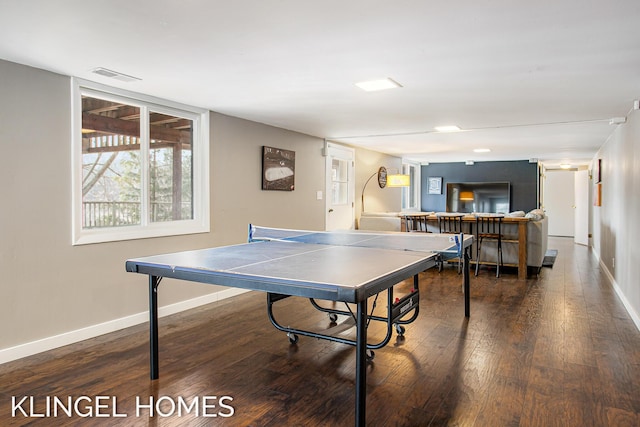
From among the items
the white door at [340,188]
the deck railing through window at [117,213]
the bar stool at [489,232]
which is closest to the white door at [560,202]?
the bar stool at [489,232]

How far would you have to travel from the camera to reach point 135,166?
3834 millimetres

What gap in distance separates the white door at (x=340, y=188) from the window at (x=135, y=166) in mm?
2590

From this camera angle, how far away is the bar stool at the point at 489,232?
594 cm

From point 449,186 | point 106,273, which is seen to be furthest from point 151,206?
point 449,186

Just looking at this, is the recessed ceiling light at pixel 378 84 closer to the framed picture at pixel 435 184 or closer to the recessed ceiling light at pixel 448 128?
the recessed ceiling light at pixel 448 128

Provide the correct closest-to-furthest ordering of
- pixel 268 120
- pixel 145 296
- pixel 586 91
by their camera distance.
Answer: pixel 586 91
pixel 145 296
pixel 268 120

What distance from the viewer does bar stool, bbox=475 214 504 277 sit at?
5941 mm

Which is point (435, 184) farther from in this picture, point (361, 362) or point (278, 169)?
point (361, 362)

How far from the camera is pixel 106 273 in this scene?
3.52m

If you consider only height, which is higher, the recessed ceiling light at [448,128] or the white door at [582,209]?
the recessed ceiling light at [448,128]

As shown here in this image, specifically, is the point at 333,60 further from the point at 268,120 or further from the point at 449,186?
the point at 449,186

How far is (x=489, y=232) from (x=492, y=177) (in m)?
4.88

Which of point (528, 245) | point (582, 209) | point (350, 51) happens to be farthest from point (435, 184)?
point (350, 51)

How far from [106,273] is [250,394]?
6.08 feet
